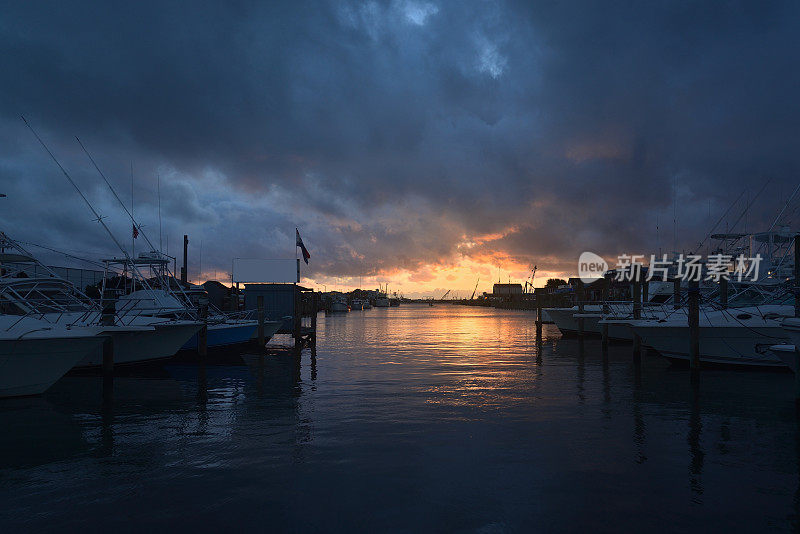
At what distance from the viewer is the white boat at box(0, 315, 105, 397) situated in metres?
14.3

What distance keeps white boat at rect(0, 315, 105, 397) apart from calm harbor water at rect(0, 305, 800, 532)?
54 centimetres

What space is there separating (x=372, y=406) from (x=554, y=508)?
Result: 7.80 m

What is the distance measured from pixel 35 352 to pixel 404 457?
1175cm

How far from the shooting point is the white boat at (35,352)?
564 inches

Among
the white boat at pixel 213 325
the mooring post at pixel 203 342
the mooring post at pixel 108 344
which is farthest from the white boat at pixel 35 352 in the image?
the mooring post at pixel 203 342

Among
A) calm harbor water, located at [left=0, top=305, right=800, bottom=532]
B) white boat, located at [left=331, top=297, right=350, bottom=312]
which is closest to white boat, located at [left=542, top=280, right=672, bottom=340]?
calm harbor water, located at [left=0, top=305, right=800, bottom=532]

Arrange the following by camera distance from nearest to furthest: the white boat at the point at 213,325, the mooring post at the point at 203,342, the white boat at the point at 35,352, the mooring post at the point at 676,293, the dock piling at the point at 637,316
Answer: the white boat at the point at 35,352, the dock piling at the point at 637,316, the white boat at the point at 213,325, the mooring post at the point at 676,293, the mooring post at the point at 203,342

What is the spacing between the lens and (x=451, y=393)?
1672cm

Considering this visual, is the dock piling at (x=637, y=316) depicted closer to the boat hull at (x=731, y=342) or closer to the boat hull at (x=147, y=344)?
the boat hull at (x=731, y=342)

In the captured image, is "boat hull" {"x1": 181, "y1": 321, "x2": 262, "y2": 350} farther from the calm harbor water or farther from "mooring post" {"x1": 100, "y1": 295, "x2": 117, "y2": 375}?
the calm harbor water

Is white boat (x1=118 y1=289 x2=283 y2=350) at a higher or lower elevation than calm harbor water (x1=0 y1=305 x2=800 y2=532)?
higher

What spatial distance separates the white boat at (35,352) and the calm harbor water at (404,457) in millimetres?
538

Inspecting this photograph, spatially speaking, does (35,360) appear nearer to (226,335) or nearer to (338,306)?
(226,335)

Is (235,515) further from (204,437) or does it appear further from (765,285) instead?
(765,285)
